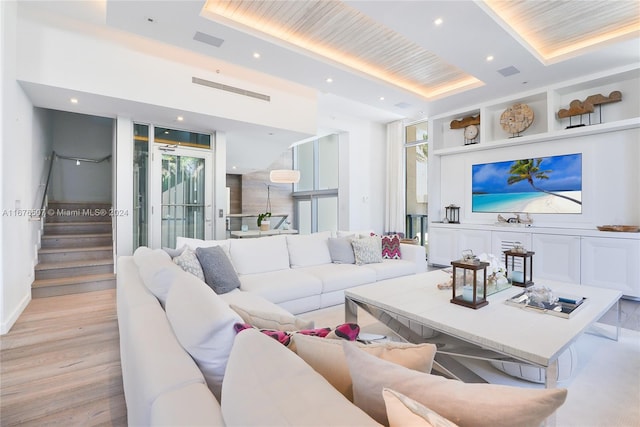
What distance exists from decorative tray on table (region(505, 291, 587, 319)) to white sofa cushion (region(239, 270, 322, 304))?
65.8 inches

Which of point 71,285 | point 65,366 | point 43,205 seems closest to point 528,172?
point 65,366

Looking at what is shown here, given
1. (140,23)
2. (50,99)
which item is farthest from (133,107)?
(140,23)

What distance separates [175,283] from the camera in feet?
4.69

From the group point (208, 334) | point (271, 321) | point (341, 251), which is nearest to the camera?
point (208, 334)

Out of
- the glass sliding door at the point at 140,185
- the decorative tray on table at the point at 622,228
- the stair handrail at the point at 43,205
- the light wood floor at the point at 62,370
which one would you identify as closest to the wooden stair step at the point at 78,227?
the stair handrail at the point at 43,205

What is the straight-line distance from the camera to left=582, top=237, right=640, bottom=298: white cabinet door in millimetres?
3634

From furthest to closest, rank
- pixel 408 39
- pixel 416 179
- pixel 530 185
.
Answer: pixel 416 179, pixel 530 185, pixel 408 39

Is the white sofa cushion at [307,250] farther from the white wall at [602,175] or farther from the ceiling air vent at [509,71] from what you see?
the white wall at [602,175]

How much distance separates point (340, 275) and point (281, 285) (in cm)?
71

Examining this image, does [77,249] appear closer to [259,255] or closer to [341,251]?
[259,255]

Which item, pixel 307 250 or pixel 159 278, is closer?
pixel 159 278

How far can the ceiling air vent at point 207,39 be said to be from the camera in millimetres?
3180

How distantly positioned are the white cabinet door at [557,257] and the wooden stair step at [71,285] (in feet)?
18.9

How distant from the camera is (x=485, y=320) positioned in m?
1.88
